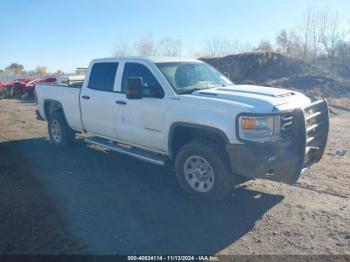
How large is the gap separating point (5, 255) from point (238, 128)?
295 cm

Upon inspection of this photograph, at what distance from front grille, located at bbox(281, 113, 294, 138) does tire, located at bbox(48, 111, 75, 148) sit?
5092mm

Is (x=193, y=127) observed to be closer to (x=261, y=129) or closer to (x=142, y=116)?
(x=261, y=129)

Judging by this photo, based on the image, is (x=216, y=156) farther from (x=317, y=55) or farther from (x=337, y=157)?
(x=317, y=55)

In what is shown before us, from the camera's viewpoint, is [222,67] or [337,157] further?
[222,67]

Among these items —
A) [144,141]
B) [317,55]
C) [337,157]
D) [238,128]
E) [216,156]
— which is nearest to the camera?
[238,128]

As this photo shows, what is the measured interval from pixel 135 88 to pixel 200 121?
119cm

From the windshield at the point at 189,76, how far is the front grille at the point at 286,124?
1546 mm

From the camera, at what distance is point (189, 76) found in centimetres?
568

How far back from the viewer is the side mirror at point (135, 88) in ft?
16.9

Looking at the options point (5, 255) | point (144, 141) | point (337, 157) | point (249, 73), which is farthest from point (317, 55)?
point (5, 255)

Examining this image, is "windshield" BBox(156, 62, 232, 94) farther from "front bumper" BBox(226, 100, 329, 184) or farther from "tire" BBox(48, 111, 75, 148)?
"tire" BBox(48, 111, 75, 148)

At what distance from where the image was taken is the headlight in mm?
4246

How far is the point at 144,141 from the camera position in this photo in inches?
223

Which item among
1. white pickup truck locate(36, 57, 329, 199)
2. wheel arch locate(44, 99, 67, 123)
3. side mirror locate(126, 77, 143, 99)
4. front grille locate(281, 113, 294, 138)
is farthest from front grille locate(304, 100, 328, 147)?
wheel arch locate(44, 99, 67, 123)
